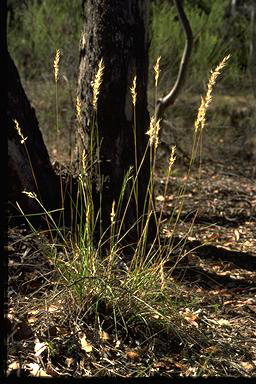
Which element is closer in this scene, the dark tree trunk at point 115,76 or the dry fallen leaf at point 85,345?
the dry fallen leaf at point 85,345

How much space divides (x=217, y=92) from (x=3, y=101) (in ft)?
19.1

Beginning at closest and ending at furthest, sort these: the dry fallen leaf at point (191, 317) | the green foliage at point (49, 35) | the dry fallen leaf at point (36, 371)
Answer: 1. the dry fallen leaf at point (36, 371)
2. the dry fallen leaf at point (191, 317)
3. the green foliage at point (49, 35)

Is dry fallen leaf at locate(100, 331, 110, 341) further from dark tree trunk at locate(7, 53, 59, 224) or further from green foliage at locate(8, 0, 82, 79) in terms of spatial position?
green foliage at locate(8, 0, 82, 79)

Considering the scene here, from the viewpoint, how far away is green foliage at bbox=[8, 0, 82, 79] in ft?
25.0

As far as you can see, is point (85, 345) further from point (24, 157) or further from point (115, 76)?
point (115, 76)

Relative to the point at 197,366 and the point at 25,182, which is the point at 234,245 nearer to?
the point at 25,182

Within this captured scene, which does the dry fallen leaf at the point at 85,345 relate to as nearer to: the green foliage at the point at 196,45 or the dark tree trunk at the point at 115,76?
the dark tree trunk at the point at 115,76

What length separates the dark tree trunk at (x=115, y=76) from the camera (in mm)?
4109

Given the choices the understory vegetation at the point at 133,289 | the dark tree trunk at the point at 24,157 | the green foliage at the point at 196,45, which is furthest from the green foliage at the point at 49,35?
the dark tree trunk at the point at 24,157

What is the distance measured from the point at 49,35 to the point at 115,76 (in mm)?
3954

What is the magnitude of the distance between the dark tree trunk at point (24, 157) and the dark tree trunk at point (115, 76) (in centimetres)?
34

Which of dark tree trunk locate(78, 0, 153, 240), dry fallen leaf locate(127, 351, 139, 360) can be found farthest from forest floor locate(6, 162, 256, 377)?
dark tree trunk locate(78, 0, 153, 240)

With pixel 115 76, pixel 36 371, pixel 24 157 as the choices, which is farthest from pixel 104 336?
pixel 115 76

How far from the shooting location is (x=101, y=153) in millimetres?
4195
